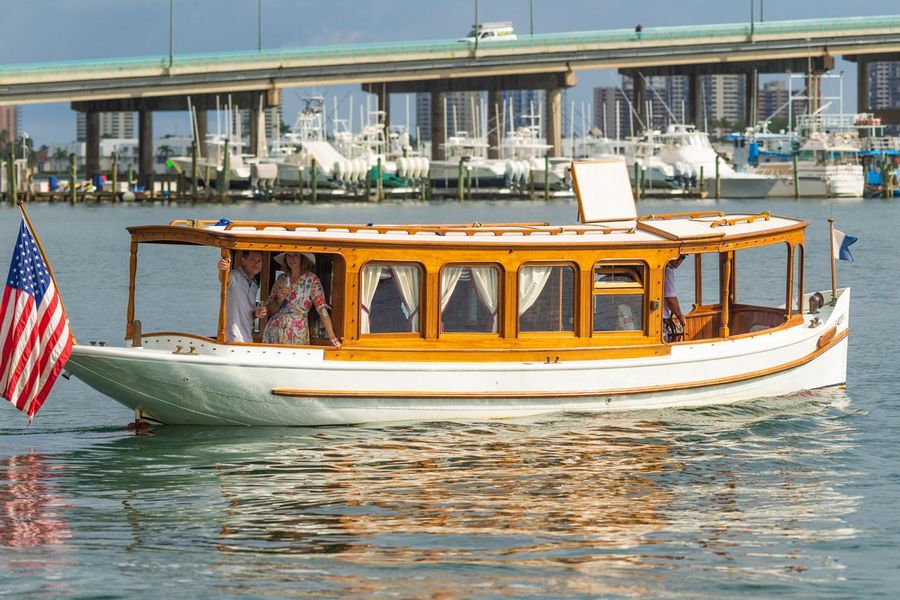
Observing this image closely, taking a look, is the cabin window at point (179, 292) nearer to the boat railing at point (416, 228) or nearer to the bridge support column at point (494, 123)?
the boat railing at point (416, 228)

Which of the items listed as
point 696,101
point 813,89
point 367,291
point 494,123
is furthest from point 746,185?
point 367,291

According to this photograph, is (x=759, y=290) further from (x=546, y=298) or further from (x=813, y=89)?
(x=813, y=89)

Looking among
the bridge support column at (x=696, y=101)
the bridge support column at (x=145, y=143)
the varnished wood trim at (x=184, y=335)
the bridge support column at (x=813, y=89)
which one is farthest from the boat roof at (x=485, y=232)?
the bridge support column at (x=696, y=101)

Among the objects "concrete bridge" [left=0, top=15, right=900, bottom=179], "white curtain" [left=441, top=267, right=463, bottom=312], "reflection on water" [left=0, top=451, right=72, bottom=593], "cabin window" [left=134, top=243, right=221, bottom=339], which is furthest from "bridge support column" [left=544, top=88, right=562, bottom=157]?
"reflection on water" [left=0, top=451, right=72, bottom=593]

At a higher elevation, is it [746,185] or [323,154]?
[323,154]

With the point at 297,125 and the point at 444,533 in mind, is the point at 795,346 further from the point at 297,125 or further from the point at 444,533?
the point at 297,125

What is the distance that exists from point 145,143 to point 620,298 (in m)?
114

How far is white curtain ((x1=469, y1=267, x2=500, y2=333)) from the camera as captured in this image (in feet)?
62.5

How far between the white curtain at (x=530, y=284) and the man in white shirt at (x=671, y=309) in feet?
6.88

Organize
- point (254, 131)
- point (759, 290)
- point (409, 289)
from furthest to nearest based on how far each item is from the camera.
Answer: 1. point (254, 131)
2. point (759, 290)
3. point (409, 289)

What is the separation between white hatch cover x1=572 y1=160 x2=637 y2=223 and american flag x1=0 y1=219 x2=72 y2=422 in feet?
23.9

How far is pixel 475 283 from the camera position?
19.1m

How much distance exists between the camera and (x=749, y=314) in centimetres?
2258

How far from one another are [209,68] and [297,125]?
18516 millimetres
